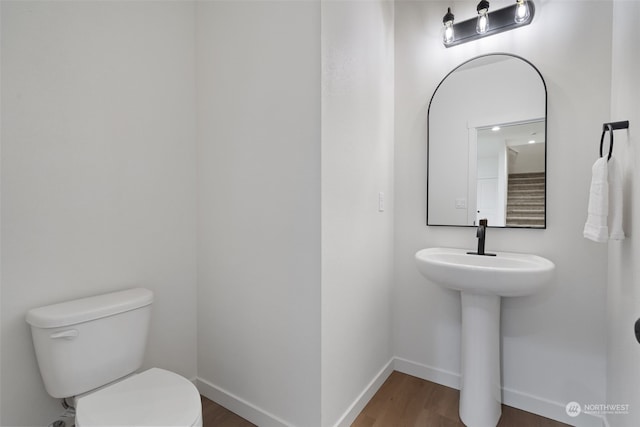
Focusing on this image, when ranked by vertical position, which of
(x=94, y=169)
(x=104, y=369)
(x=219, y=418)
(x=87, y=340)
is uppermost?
(x=94, y=169)

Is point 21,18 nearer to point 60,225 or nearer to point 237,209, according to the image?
point 60,225

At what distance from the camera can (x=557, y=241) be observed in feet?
5.04

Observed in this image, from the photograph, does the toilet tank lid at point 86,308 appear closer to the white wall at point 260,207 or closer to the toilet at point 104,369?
the toilet at point 104,369

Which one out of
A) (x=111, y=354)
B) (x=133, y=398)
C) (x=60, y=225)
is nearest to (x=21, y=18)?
(x=60, y=225)

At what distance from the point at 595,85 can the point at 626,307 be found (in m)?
1.08

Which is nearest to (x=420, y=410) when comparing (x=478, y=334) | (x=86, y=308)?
(x=478, y=334)

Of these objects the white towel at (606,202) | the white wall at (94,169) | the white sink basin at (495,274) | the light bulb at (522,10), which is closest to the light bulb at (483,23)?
the light bulb at (522,10)

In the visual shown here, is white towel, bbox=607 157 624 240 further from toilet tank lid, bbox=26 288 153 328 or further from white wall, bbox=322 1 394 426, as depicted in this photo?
toilet tank lid, bbox=26 288 153 328

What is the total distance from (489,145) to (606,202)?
70cm

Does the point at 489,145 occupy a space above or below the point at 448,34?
below

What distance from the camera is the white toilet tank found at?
108cm

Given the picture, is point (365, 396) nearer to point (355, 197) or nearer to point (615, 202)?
point (355, 197)

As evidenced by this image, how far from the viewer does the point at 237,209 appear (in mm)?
1563

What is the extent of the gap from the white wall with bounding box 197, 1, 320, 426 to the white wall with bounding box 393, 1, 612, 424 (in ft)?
3.28
